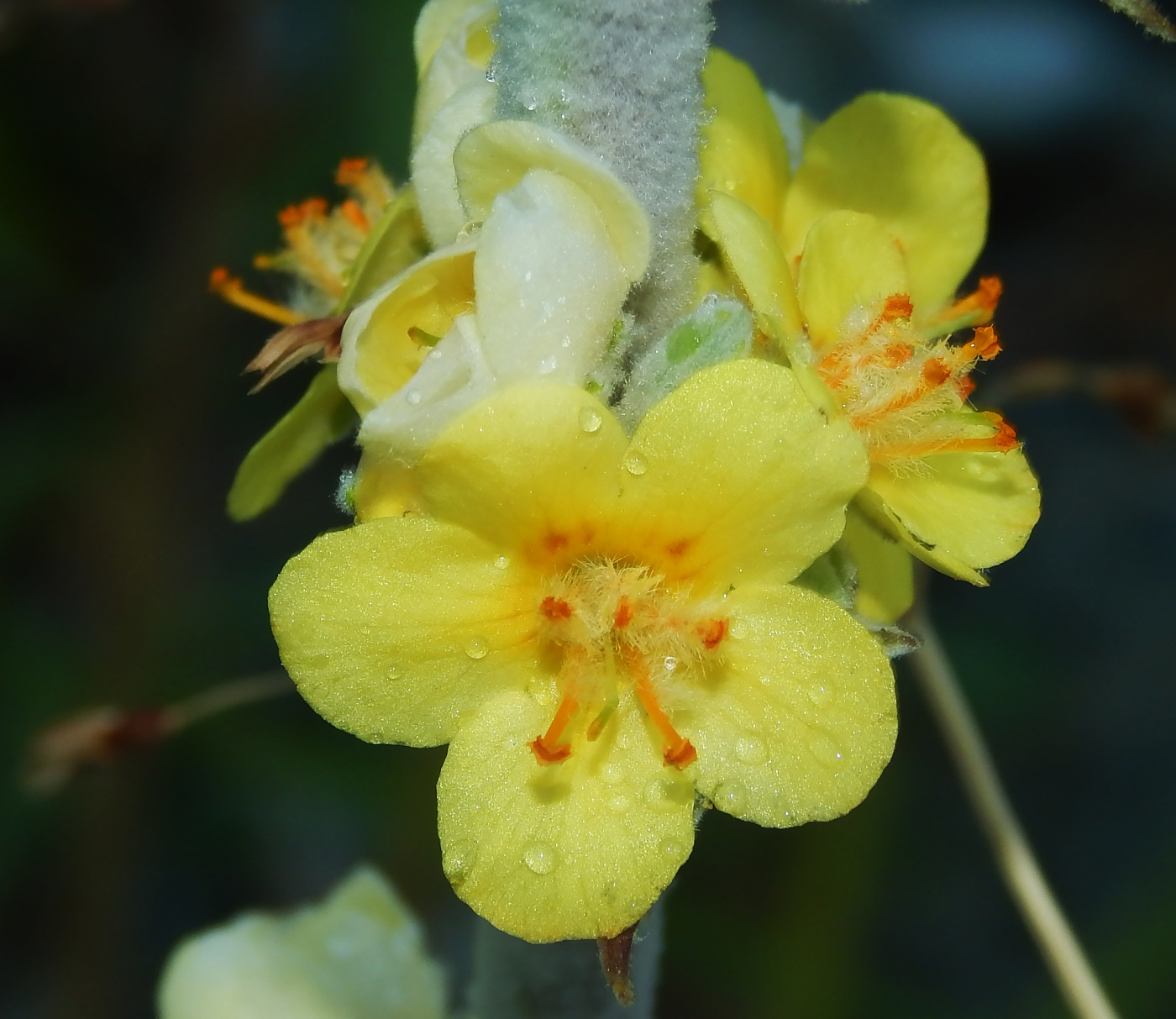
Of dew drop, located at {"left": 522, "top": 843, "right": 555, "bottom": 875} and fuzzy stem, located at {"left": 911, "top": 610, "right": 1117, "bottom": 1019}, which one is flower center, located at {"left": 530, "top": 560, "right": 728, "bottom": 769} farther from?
fuzzy stem, located at {"left": 911, "top": 610, "right": 1117, "bottom": 1019}

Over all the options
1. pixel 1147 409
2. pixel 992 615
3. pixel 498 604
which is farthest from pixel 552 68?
pixel 992 615

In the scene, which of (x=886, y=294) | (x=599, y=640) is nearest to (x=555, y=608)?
(x=599, y=640)

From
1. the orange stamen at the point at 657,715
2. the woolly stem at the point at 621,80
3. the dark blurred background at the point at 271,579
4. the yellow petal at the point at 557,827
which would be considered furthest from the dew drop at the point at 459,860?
the dark blurred background at the point at 271,579

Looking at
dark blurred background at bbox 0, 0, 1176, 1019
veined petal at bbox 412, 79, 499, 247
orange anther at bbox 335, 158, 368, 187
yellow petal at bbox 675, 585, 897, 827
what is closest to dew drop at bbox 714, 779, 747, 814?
yellow petal at bbox 675, 585, 897, 827

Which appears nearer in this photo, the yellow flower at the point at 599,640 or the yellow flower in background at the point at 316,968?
the yellow flower at the point at 599,640

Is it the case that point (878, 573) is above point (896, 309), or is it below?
below

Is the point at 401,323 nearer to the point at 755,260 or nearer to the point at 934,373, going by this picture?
the point at 755,260

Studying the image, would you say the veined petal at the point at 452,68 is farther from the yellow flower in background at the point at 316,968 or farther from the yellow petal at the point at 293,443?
the yellow flower in background at the point at 316,968

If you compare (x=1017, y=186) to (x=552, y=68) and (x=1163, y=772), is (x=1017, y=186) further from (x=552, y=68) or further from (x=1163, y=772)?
(x=552, y=68)
